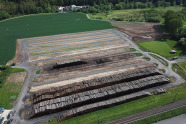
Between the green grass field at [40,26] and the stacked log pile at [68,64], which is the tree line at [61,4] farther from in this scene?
the stacked log pile at [68,64]

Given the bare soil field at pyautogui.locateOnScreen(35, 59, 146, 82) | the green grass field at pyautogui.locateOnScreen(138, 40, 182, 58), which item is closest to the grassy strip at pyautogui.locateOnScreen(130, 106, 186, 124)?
the bare soil field at pyautogui.locateOnScreen(35, 59, 146, 82)

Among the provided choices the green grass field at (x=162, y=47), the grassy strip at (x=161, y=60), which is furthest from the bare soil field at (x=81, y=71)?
the green grass field at (x=162, y=47)

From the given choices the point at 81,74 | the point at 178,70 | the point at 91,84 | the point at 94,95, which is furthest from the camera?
the point at 178,70

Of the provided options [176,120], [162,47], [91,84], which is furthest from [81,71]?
[162,47]

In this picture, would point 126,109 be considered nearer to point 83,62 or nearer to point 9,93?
point 83,62

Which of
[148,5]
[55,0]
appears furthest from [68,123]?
[148,5]

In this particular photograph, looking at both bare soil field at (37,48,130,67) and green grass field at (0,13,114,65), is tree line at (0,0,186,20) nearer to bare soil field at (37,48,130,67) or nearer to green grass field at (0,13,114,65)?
green grass field at (0,13,114,65)

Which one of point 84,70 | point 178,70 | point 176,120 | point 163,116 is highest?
point 84,70
